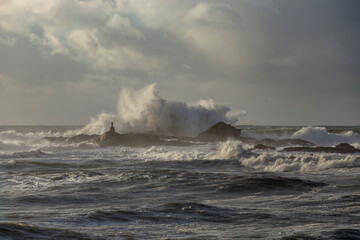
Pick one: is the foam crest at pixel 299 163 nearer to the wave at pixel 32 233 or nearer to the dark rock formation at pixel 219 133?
the wave at pixel 32 233

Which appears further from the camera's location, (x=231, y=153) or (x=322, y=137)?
(x=322, y=137)

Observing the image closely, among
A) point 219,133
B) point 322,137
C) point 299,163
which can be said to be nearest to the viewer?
point 299,163

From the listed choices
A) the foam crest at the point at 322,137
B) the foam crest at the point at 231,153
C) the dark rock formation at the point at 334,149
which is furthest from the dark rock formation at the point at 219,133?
the foam crest at the point at 231,153

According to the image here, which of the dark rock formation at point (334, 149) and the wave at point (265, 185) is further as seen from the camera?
the dark rock formation at point (334, 149)

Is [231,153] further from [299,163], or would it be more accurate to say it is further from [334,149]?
[334,149]

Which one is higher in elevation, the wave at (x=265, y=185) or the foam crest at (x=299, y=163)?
the foam crest at (x=299, y=163)

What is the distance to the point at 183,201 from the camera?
1465cm

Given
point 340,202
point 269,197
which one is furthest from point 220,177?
point 340,202

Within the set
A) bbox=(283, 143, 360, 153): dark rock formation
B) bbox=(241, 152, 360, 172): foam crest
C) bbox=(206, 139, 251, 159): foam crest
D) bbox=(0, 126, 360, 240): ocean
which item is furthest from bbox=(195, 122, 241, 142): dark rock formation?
bbox=(0, 126, 360, 240): ocean

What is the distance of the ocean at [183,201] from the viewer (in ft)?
34.8

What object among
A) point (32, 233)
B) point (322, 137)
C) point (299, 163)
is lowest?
point (32, 233)

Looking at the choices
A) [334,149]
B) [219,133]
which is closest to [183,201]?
[334,149]

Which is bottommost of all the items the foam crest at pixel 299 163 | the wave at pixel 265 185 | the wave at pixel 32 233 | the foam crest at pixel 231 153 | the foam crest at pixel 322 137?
the wave at pixel 32 233

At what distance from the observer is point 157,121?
6294 cm
